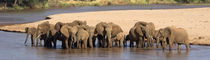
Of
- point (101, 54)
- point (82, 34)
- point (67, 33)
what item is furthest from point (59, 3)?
point (101, 54)


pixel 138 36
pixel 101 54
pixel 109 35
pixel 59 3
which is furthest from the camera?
pixel 59 3

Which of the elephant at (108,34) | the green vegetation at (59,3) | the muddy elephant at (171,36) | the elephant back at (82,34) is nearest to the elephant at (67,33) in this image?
the elephant back at (82,34)

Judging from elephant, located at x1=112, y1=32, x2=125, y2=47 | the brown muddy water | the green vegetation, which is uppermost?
elephant, located at x1=112, y1=32, x2=125, y2=47

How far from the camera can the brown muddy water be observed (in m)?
19.5

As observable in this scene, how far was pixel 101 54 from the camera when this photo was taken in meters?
20.5

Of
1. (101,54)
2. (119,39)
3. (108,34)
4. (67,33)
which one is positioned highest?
(67,33)

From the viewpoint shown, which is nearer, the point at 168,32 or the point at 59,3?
the point at 168,32

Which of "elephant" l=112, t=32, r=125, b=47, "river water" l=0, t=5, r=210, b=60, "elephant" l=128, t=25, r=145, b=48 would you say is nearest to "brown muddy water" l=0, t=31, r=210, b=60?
"river water" l=0, t=5, r=210, b=60

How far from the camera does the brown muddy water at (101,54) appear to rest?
63.8ft

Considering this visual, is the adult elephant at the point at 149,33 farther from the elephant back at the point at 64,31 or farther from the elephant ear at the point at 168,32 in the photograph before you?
the elephant back at the point at 64,31

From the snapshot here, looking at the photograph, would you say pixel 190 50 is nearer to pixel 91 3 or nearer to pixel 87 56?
pixel 87 56

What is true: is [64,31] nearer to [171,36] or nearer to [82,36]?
[82,36]

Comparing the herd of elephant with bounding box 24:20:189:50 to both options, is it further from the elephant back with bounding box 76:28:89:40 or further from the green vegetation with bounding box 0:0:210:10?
Answer: the green vegetation with bounding box 0:0:210:10

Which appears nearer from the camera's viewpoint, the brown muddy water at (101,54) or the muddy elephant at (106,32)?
the brown muddy water at (101,54)
